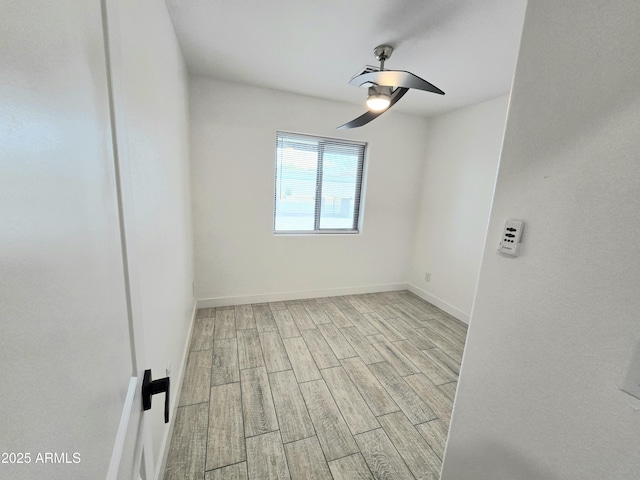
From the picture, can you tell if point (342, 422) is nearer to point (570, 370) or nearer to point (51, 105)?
point (570, 370)

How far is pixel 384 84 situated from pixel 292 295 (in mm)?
2517

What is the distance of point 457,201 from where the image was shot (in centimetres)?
312

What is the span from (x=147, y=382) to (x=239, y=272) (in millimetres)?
2455

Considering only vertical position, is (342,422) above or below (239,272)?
below

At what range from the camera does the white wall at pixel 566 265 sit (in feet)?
2.09

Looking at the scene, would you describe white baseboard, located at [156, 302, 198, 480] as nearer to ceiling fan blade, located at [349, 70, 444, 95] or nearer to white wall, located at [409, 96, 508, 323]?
ceiling fan blade, located at [349, 70, 444, 95]

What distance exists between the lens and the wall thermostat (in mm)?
873

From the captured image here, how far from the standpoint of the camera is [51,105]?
312 mm

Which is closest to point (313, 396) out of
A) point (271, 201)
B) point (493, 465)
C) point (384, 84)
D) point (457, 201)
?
point (493, 465)

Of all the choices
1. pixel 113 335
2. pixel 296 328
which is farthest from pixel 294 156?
pixel 113 335

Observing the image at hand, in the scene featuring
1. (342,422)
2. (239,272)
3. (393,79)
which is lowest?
(342,422)

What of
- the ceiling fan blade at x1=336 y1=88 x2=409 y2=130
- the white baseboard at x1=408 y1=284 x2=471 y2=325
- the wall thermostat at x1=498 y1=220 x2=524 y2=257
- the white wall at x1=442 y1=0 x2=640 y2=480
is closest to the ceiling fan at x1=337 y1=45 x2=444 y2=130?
the ceiling fan blade at x1=336 y1=88 x2=409 y2=130

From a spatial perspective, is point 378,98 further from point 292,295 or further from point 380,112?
point 292,295

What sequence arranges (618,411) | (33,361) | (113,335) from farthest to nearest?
(618,411)
(113,335)
(33,361)
